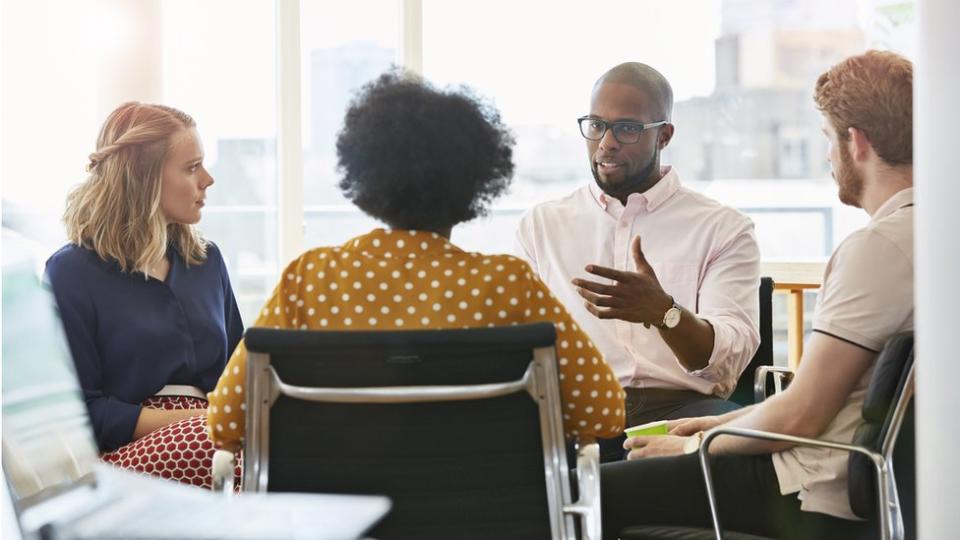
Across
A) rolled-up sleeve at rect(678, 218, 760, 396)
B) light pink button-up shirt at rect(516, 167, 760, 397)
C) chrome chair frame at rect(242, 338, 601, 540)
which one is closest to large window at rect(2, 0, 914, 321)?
light pink button-up shirt at rect(516, 167, 760, 397)

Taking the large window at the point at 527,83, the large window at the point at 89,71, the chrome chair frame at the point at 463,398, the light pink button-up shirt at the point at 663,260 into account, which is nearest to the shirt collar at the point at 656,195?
the light pink button-up shirt at the point at 663,260

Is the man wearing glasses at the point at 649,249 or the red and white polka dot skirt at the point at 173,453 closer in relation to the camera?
the red and white polka dot skirt at the point at 173,453

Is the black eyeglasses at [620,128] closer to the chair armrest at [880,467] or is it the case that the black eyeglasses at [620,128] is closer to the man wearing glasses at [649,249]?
the man wearing glasses at [649,249]

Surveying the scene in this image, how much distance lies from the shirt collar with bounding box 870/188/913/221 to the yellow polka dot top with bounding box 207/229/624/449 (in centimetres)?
59

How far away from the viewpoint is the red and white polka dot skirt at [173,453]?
218cm

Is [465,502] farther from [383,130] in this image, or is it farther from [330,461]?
[383,130]

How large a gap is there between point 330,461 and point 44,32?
329 cm

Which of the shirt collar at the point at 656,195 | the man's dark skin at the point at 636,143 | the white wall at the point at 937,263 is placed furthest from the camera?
the shirt collar at the point at 656,195

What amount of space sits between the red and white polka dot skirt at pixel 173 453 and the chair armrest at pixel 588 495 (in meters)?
0.81

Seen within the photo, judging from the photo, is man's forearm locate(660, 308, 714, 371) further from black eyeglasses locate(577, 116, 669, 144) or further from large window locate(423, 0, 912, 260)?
large window locate(423, 0, 912, 260)

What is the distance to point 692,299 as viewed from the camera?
2.64 metres

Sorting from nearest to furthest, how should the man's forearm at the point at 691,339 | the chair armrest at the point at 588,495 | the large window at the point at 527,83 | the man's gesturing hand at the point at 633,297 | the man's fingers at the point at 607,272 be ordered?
1. the chair armrest at the point at 588,495
2. the man's fingers at the point at 607,272
3. the man's gesturing hand at the point at 633,297
4. the man's forearm at the point at 691,339
5. the large window at the point at 527,83

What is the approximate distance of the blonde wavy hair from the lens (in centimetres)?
234

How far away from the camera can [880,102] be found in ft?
6.22
